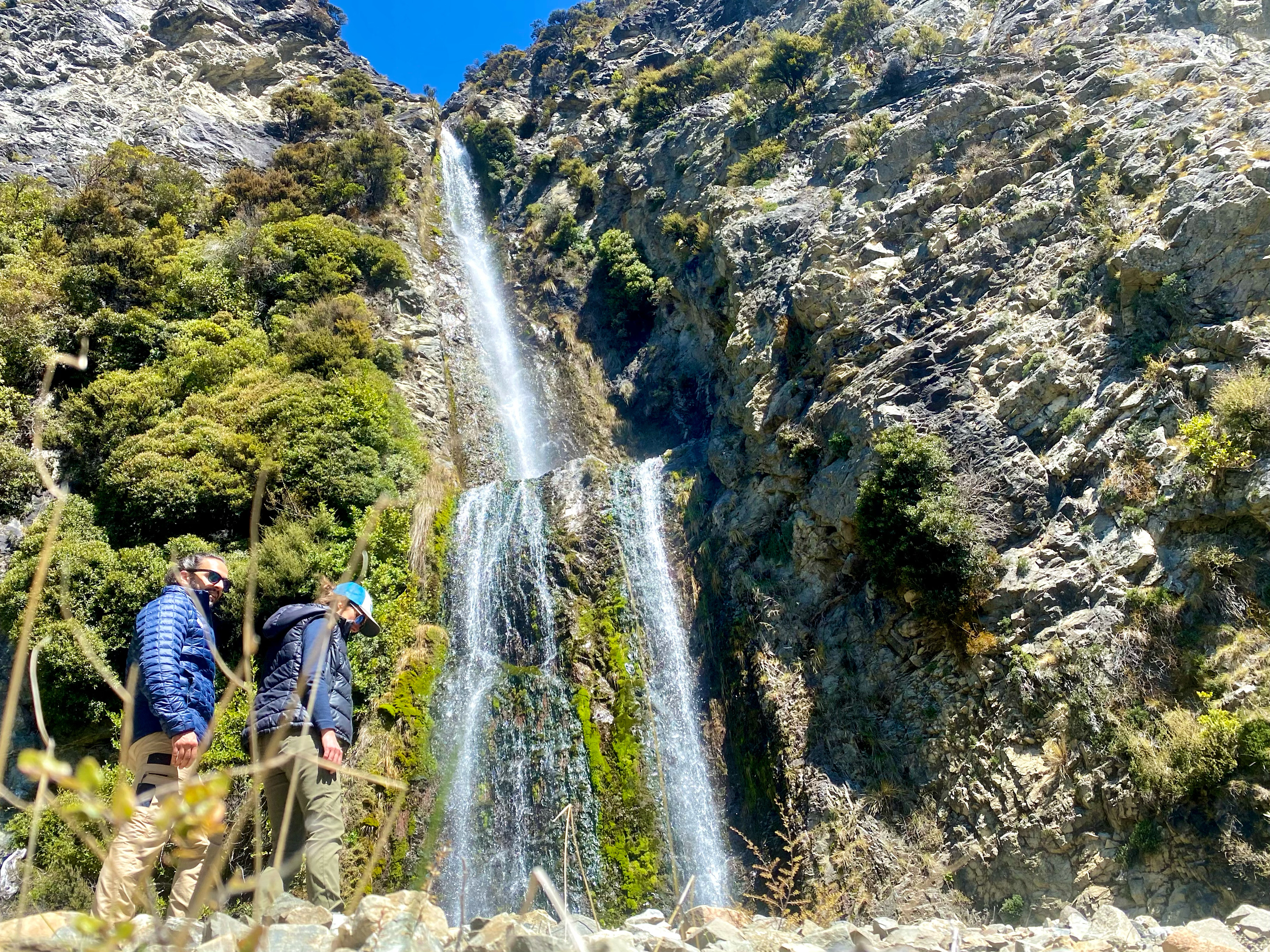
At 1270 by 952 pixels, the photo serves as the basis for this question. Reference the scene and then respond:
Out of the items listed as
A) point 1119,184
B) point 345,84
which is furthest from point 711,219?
point 345,84

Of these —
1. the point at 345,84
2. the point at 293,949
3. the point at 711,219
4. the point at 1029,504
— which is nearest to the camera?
the point at 293,949

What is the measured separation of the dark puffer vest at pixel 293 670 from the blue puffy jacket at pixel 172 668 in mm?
382

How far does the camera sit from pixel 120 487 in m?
12.3

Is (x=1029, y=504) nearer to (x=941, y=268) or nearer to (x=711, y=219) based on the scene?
(x=941, y=268)

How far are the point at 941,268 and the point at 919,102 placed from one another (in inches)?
260

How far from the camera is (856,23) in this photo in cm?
2245

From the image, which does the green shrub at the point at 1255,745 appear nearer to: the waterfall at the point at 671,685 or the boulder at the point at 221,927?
the waterfall at the point at 671,685

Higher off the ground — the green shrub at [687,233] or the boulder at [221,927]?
the green shrub at [687,233]

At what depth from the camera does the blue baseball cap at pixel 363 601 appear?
5.43 m

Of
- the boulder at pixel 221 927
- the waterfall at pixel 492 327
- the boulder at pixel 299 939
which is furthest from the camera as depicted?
the waterfall at pixel 492 327

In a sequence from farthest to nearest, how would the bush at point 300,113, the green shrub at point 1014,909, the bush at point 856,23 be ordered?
the bush at point 300,113 < the bush at point 856,23 < the green shrub at point 1014,909

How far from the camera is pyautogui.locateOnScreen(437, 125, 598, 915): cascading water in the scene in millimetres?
10969

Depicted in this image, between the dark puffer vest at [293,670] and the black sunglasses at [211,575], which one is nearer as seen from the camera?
the dark puffer vest at [293,670]

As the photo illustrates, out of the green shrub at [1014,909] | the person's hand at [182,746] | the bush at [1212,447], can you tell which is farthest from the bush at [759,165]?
the person's hand at [182,746]
